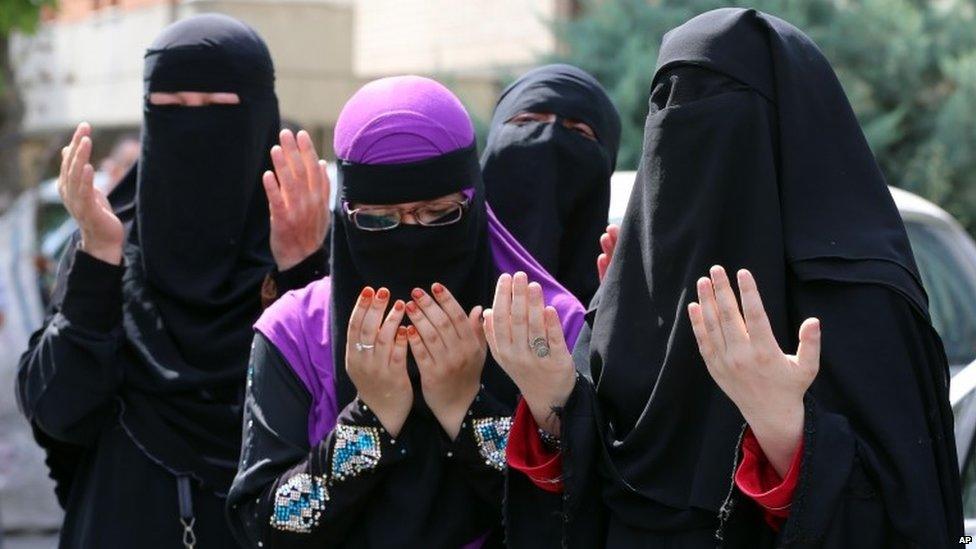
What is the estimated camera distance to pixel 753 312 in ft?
7.39

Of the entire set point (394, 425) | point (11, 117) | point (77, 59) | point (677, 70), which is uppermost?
point (677, 70)

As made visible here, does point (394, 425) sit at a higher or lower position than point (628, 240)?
lower

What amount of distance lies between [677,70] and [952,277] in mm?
3755

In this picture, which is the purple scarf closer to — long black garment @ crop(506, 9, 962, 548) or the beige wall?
long black garment @ crop(506, 9, 962, 548)

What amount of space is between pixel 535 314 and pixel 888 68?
6.58m

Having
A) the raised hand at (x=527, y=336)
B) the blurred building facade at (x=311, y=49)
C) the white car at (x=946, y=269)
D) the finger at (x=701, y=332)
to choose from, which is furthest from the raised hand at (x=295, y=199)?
the blurred building facade at (x=311, y=49)

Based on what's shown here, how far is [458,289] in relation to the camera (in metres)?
2.83

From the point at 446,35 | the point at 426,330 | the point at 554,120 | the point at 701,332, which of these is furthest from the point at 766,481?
the point at 446,35

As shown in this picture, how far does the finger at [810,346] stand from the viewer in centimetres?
221

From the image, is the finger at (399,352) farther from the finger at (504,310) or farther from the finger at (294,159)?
the finger at (294,159)

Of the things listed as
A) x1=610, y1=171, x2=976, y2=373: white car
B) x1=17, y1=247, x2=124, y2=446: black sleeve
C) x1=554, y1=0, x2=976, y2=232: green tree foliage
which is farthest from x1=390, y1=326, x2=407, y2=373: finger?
x1=554, y1=0, x2=976, y2=232: green tree foliage

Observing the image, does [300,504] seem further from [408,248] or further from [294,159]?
[294,159]

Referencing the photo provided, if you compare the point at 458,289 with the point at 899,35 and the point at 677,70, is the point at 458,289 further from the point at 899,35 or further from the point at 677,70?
the point at 899,35

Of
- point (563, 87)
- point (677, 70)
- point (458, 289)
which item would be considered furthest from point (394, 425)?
point (563, 87)
